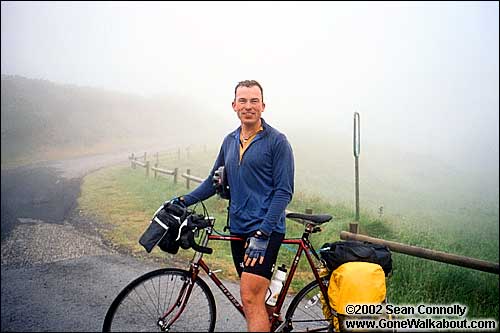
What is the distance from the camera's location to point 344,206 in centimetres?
924

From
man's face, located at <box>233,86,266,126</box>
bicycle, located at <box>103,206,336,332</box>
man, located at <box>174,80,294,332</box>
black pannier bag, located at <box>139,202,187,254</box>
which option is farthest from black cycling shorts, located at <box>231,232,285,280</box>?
man's face, located at <box>233,86,266,126</box>

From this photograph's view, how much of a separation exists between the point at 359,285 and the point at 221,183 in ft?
4.12

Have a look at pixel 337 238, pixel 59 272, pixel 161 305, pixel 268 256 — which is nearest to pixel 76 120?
pixel 59 272

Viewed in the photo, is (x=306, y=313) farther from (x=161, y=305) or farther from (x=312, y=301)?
(x=161, y=305)

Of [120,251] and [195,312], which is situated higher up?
[195,312]

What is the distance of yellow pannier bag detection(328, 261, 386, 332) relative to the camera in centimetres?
244

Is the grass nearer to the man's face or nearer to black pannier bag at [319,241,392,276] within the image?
black pannier bag at [319,241,392,276]

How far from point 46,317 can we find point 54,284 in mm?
1017

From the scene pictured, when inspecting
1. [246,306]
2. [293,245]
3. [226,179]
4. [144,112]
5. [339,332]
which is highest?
[144,112]

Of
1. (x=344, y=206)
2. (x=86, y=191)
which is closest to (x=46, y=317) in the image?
(x=344, y=206)

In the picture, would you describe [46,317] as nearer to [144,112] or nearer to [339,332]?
[339,332]

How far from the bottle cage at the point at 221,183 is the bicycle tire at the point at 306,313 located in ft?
3.36

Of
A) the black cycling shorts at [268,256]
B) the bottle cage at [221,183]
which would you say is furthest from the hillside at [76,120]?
the black cycling shorts at [268,256]

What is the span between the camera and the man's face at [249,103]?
2553 millimetres
